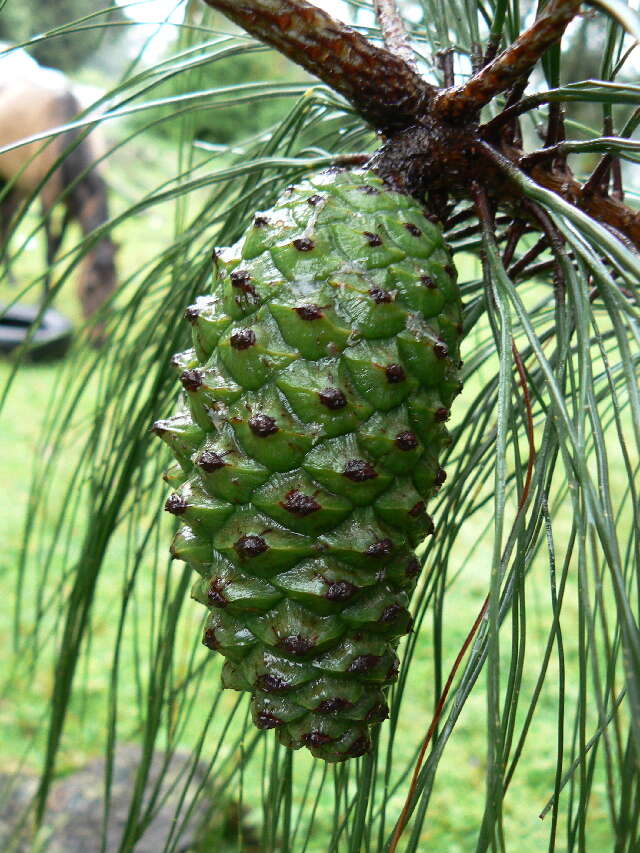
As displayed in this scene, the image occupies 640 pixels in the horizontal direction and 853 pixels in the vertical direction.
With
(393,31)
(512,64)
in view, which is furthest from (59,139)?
(512,64)

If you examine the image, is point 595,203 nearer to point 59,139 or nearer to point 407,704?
point 407,704

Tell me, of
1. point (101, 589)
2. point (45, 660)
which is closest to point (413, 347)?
point (45, 660)

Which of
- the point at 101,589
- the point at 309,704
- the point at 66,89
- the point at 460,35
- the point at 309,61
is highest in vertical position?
the point at 66,89

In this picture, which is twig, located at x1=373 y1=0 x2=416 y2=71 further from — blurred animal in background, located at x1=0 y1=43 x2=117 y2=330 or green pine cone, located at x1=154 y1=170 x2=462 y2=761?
blurred animal in background, located at x1=0 y1=43 x2=117 y2=330

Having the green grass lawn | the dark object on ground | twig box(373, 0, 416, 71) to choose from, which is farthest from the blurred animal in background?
twig box(373, 0, 416, 71)

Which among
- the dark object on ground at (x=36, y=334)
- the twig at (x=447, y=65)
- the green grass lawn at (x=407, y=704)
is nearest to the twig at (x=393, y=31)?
Result: the twig at (x=447, y=65)

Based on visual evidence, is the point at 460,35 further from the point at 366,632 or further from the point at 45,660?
the point at 45,660
